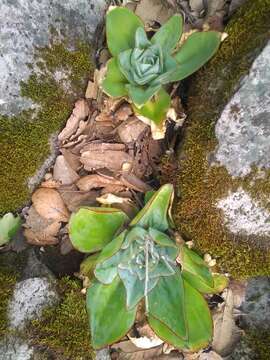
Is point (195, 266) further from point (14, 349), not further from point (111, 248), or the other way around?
point (14, 349)

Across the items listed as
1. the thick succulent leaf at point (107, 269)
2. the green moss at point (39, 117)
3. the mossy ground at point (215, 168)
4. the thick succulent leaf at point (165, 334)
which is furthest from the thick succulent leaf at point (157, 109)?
the thick succulent leaf at point (165, 334)

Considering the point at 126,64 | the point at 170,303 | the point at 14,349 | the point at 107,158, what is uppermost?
the point at 126,64

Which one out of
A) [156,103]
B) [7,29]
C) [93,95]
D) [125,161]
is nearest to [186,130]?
[156,103]

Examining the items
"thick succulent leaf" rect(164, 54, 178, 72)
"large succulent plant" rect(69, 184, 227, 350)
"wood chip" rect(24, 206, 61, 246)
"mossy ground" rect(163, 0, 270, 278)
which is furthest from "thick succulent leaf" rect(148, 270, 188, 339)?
"thick succulent leaf" rect(164, 54, 178, 72)

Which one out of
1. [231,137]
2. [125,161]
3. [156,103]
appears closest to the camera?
[231,137]

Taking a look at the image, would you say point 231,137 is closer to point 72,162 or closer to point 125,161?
point 125,161

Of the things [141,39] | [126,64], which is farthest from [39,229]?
[141,39]

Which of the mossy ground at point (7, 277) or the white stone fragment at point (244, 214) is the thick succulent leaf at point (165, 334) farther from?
the mossy ground at point (7, 277)
